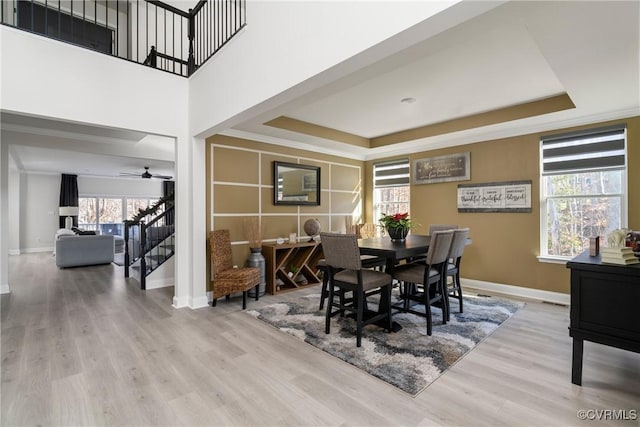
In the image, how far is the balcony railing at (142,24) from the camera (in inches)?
145

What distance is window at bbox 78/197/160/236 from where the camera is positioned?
10.4 meters

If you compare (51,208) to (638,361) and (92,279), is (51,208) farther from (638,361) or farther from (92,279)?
(638,361)

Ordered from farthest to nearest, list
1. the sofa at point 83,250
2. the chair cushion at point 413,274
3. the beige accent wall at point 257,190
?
the sofa at point 83,250
the beige accent wall at point 257,190
the chair cushion at point 413,274

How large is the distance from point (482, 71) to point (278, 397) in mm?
3434

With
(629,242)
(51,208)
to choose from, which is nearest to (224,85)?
(629,242)

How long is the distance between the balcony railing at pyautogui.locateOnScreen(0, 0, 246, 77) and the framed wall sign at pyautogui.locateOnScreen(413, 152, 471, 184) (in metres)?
3.69

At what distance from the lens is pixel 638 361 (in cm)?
242

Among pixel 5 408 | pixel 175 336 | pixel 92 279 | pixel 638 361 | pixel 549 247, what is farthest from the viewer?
pixel 92 279

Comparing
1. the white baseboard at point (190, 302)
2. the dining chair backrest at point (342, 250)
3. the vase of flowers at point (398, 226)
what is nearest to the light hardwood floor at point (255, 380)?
the white baseboard at point (190, 302)

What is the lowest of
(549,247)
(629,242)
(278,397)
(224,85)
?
(278,397)

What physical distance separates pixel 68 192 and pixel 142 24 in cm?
725

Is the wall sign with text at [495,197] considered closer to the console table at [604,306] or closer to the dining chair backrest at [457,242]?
the dining chair backrest at [457,242]

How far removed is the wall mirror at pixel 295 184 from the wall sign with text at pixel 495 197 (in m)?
2.48

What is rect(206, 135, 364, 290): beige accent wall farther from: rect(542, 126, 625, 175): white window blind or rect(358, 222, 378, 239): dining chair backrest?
rect(542, 126, 625, 175): white window blind
